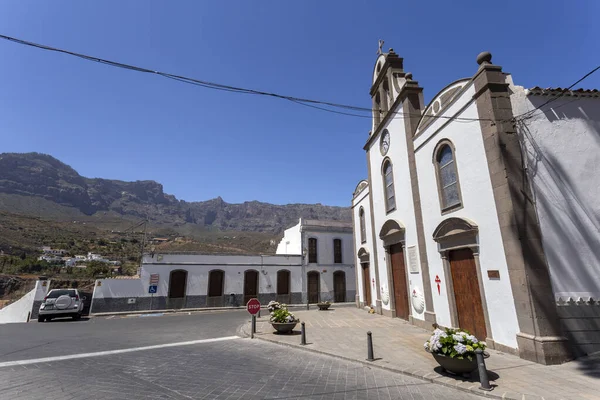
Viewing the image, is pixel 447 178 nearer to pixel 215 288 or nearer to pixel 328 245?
pixel 328 245

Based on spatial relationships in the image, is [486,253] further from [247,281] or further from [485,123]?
[247,281]

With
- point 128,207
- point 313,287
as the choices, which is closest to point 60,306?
point 313,287

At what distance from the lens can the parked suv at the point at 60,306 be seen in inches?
651

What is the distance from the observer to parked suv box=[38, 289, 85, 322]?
54.3ft

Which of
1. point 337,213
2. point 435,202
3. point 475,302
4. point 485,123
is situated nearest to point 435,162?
point 435,202

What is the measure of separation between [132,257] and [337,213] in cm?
10328

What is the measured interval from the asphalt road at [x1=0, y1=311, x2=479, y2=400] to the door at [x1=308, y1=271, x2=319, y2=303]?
17.7 meters

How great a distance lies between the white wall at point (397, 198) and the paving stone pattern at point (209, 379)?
6462 mm

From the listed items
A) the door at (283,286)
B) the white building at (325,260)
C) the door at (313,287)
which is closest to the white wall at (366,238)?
the white building at (325,260)

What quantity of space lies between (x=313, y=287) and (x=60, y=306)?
18.4 meters

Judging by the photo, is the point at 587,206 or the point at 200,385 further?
the point at 587,206

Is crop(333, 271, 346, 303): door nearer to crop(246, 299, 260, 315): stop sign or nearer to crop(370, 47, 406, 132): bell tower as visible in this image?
crop(370, 47, 406, 132): bell tower

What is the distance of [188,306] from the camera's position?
73.2ft

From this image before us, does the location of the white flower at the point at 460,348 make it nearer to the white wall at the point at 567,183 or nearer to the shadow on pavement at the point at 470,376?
the shadow on pavement at the point at 470,376
